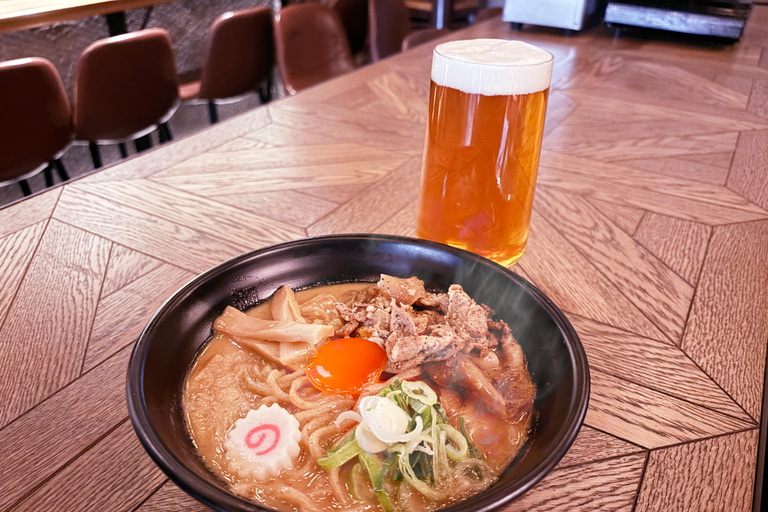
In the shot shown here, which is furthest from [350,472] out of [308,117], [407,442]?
[308,117]

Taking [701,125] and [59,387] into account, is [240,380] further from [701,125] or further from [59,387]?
[701,125]

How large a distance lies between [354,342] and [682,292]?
2.61ft

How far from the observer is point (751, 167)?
72.2 inches

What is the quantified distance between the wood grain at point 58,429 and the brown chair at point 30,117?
235 cm

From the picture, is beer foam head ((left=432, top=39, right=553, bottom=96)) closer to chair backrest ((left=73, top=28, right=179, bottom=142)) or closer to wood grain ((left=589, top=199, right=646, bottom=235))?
wood grain ((left=589, top=199, right=646, bottom=235))

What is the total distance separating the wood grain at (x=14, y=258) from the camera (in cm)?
119

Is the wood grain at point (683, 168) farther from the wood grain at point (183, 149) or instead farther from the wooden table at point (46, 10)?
the wooden table at point (46, 10)

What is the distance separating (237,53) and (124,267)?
2.96 meters

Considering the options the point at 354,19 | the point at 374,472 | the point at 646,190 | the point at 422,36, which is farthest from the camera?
the point at 354,19

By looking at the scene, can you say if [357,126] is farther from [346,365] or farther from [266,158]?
[346,365]

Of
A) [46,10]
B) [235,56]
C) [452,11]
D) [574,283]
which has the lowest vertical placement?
[452,11]

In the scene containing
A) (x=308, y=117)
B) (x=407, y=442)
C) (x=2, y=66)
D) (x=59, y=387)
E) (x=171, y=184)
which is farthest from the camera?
(x=2, y=66)

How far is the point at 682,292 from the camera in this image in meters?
1.25

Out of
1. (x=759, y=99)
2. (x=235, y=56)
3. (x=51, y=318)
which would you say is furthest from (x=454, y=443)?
(x=235, y=56)
